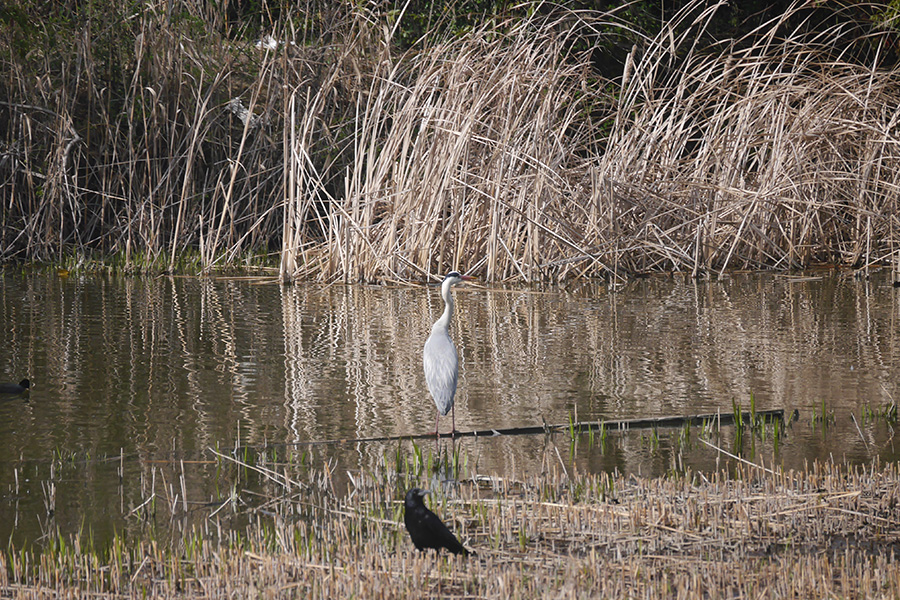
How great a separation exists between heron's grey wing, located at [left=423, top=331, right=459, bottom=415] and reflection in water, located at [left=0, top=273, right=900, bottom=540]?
24 centimetres

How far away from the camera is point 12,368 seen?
24.9 ft

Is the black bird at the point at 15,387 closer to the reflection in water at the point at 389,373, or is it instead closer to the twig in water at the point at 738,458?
the reflection in water at the point at 389,373

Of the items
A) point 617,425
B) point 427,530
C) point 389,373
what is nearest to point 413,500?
point 427,530

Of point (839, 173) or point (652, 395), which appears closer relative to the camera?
point (652, 395)

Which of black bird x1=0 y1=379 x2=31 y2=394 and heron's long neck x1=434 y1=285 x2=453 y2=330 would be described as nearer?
heron's long neck x1=434 y1=285 x2=453 y2=330

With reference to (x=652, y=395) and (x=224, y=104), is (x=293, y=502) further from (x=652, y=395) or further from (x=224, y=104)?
(x=224, y=104)

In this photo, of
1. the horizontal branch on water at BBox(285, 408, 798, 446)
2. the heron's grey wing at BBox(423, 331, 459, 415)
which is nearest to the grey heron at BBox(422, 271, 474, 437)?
the heron's grey wing at BBox(423, 331, 459, 415)

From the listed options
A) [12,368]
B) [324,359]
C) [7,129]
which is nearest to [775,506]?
[324,359]

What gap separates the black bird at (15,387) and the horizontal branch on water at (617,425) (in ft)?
6.95

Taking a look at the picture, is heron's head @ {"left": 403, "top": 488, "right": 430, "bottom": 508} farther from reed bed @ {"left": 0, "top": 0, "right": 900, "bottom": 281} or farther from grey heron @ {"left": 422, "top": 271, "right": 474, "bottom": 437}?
reed bed @ {"left": 0, "top": 0, "right": 900, "bottom": 281}

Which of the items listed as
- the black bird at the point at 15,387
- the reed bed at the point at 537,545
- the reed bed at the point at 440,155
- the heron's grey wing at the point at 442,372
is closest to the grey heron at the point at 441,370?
the heron's grey wing at the point at 442,372

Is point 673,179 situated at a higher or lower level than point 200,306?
higher

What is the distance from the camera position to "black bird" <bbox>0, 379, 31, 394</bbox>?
667cm

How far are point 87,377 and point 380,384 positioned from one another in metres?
1.83
